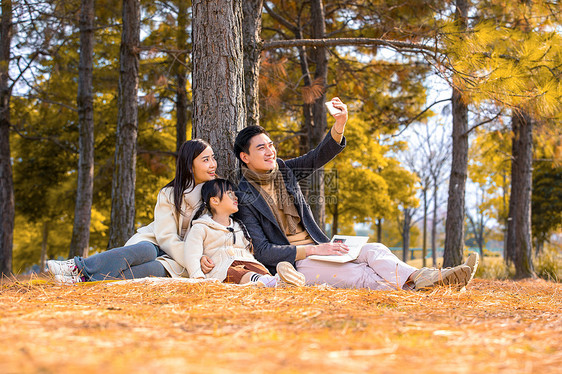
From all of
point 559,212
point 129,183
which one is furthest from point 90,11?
point 559,212

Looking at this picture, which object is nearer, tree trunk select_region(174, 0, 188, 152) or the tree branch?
the tree branch

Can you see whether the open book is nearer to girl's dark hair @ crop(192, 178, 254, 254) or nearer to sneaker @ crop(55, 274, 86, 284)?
girl's dark hair @ crop(192, 178, 254, 254)

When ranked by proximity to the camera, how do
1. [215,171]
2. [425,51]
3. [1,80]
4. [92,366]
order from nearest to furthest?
1. [92,366]
2. [215,171]
3. [425,51]
4. [1,80]

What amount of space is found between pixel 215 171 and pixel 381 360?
289 cm

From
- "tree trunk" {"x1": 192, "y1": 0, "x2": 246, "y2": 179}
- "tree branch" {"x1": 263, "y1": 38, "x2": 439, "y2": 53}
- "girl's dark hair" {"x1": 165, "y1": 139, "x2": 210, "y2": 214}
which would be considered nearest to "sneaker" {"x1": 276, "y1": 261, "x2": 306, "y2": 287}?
"girl's dark hair" {"x1": 165, "y1": 139, "x2": 210, "y2": 214}

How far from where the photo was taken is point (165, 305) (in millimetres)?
2266

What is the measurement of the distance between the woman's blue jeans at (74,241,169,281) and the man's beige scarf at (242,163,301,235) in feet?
3.01

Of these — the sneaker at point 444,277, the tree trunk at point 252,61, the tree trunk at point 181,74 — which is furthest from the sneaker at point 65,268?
the tree trunk at point 181,74

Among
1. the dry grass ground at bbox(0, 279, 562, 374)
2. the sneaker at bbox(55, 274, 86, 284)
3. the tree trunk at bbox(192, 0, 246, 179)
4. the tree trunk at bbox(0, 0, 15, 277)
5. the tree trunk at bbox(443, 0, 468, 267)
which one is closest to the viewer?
the dry grass ground at bbox(0, 279, 562, 374)

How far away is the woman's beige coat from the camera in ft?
11.5

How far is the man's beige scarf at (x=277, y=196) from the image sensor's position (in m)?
3.70

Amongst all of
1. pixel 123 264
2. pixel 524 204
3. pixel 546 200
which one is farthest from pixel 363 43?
pixel 546 200

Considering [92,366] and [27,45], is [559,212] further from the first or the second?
[92,366]

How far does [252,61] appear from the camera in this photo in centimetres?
492
